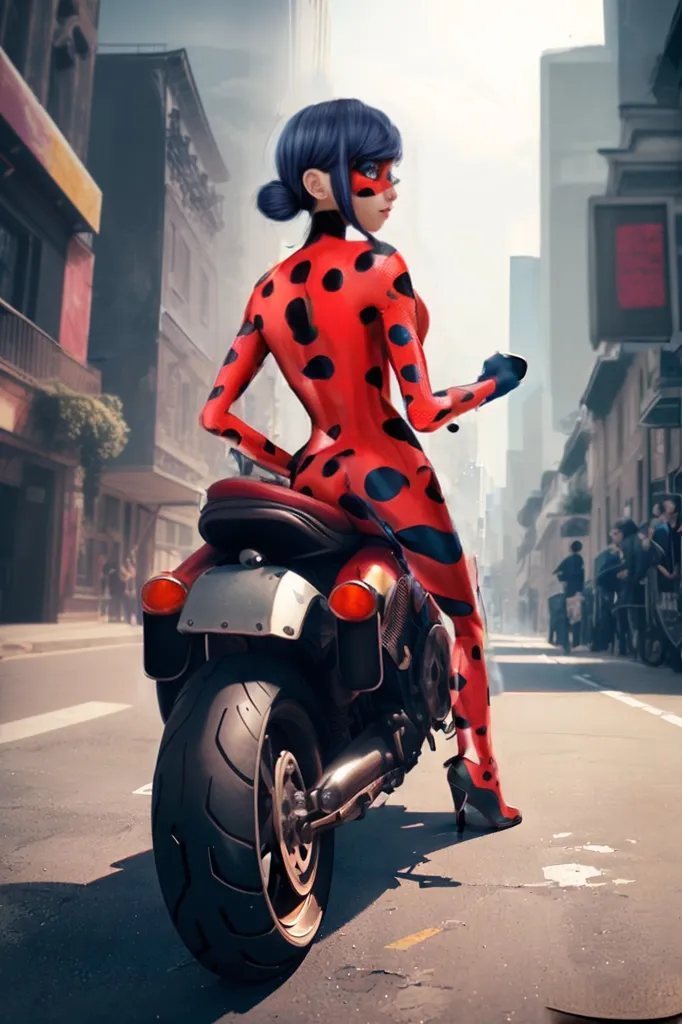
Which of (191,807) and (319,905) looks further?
(319,905)

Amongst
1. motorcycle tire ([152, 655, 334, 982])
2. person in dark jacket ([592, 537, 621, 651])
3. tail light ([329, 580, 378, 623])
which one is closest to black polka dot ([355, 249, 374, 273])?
tail light ([329, 580, 378, 623])

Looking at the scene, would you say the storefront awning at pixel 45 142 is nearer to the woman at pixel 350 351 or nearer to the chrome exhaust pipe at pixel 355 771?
the woman at pixel 350 351

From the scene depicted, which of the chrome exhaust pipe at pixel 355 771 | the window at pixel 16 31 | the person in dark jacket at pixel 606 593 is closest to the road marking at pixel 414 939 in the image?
the chrome exhaust pipe at pixel 355 771

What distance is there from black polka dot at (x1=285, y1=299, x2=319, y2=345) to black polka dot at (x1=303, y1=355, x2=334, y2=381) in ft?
0.17

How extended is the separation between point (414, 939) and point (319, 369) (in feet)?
4.53

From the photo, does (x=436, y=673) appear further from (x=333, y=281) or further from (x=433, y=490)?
(x=333, y=281)

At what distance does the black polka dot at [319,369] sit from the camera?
2627 millimetres

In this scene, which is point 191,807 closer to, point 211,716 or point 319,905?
point 211,716

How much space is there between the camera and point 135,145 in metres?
22.0

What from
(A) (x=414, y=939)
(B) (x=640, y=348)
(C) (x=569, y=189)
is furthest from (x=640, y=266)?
(C) (x=569, y=189)

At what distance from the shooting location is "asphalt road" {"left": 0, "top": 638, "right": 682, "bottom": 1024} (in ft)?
6.08

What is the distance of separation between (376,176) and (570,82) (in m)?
7.82

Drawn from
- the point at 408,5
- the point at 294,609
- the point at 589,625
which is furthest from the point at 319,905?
the point at 589,625

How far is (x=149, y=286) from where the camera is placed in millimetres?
23125
